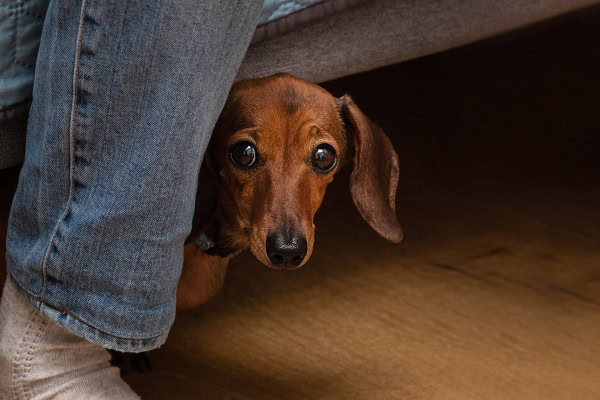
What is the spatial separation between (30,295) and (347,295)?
0.84 m

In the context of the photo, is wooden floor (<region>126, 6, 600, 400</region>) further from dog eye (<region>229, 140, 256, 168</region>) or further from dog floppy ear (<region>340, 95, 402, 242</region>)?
dog eye (<region>229, 140, 256, 168</region>)

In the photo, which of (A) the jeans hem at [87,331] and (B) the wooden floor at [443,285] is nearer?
(A) the jeans hem at [87,331]

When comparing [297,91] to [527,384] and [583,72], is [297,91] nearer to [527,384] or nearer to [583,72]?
[527,384]

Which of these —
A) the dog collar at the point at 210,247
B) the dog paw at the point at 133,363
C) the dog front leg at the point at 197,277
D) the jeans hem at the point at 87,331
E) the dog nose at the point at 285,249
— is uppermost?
the dog nose at the point at 285,249

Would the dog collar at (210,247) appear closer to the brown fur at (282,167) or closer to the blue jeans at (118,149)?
the brown fur at (282,167)

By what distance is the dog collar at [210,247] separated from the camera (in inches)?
51.4

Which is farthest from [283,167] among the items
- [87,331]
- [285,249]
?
[87,331]

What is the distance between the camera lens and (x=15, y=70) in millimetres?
1030

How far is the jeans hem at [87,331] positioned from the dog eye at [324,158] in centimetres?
37

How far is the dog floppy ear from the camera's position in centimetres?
124

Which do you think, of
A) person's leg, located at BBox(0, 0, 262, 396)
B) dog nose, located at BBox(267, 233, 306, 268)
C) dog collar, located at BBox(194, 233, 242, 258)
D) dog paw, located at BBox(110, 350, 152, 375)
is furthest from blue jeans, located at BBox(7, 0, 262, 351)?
dog paw, located at BBox(110, 350, 152, 375)

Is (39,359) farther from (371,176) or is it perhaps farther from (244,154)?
(371,176)

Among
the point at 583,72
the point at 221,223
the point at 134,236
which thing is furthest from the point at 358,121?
the point at 583,72

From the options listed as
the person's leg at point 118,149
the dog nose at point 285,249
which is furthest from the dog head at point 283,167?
the person's leg at point 118,149
